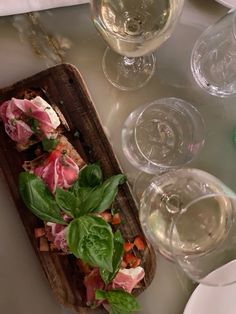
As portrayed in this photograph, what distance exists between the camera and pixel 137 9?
0.94 meters

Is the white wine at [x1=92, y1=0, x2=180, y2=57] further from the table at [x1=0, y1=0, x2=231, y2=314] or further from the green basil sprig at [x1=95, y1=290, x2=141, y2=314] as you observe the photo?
the green basil sprig at [x1=95, y1=290, x2=141, y2=314]

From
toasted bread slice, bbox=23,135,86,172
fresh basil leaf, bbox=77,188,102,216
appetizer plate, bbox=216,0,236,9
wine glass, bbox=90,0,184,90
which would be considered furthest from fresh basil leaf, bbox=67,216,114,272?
appetizer plate, bbox=216,0,236,9

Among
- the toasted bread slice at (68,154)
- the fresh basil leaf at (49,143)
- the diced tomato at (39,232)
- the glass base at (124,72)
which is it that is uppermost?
the glass base at (124,72)

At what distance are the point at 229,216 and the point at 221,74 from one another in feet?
0.85

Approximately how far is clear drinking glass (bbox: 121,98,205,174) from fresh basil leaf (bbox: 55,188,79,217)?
0.14 meters

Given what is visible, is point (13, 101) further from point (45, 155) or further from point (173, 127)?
point (173, 127)

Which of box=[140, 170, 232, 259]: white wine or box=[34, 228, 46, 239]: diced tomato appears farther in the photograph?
box=[34, 228, 46, 239]: diced tomato

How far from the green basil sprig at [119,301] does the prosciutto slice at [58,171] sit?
0.52 feet

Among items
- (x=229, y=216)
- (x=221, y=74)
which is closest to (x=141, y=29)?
(x=221, y=74)

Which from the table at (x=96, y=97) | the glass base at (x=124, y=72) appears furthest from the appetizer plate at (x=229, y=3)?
the glass base at (x=124, y=72)

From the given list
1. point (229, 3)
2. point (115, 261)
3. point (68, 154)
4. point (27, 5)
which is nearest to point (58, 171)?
point (68, 154)

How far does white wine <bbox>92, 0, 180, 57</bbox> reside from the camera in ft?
2.95

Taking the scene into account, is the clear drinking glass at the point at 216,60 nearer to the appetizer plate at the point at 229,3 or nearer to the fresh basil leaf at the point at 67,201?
the appetizer plate at the point at 229,3

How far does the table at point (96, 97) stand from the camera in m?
0.99
